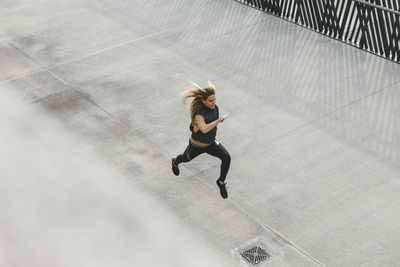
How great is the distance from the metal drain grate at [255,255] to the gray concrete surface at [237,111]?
0.33 ft

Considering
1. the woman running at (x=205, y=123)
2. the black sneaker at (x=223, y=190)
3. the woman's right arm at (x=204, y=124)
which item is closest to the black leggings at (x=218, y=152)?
the woman running at (x=205, y=123)

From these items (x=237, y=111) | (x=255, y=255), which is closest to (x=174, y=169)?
(x=255, y=255)

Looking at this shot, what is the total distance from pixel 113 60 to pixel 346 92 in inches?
189

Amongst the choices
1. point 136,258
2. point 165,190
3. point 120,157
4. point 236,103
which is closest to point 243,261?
point 136,258

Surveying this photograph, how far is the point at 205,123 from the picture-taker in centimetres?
769

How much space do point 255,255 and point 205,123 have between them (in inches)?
68.7

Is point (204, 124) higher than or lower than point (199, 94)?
lower

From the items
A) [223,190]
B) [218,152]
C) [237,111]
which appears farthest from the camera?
[237,111]

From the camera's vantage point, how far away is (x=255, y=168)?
29.8ft

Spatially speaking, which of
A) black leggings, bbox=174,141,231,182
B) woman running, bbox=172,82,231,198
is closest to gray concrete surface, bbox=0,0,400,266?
black leggings, bbox=174,141,231,182

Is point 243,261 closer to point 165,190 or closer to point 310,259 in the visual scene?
point 310,259

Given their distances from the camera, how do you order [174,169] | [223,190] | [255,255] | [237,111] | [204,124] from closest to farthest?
[255,255] → [204,124] → [223,190] → [174,169] → [237,111]

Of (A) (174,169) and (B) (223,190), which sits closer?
(B) (223,190)

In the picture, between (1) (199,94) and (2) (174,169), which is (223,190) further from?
(1) (199,94)
